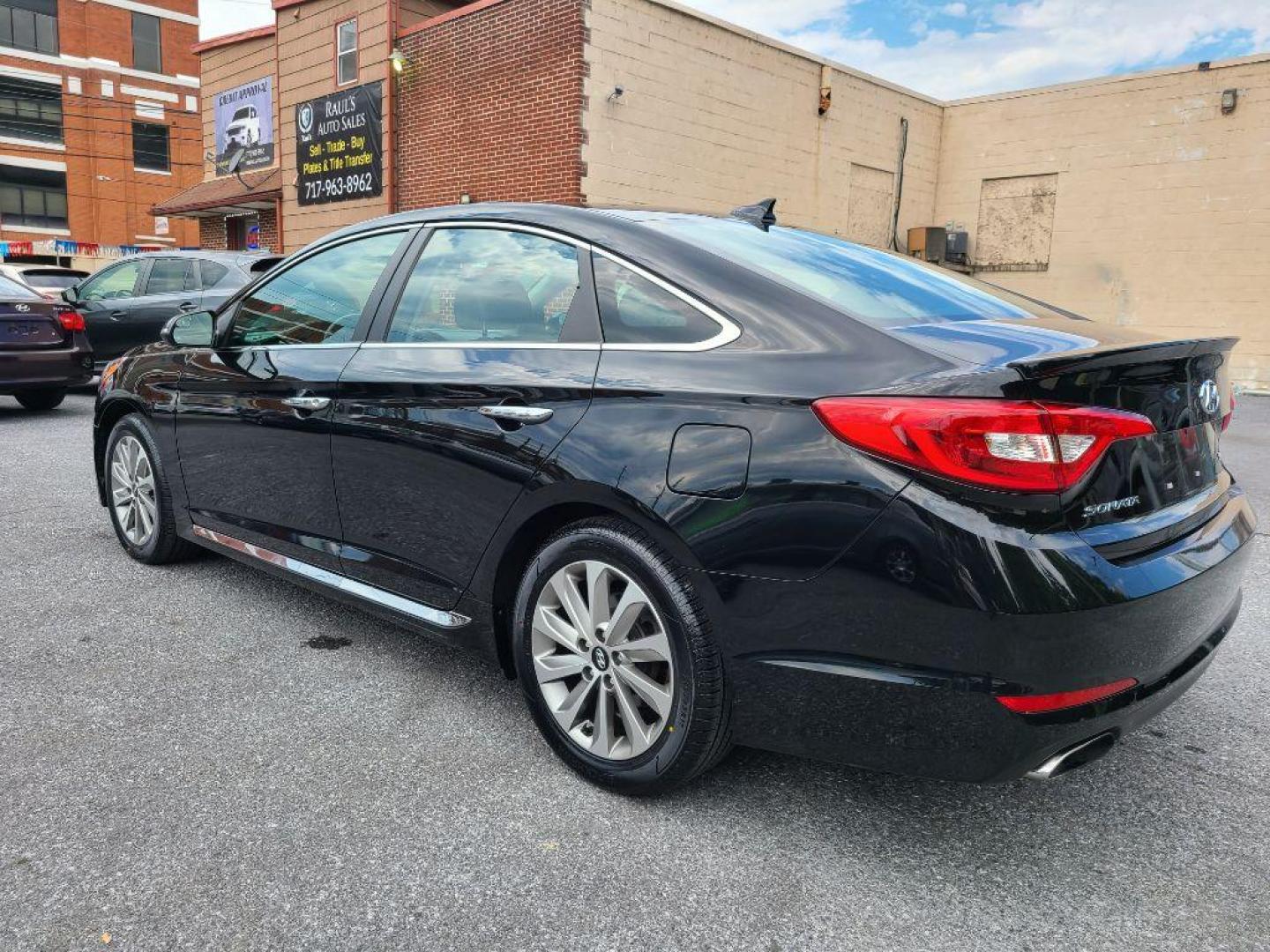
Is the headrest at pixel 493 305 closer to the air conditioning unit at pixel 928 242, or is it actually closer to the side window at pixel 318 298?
the side window at pixel 318 298

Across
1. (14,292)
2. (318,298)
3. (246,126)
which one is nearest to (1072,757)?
(318,298)

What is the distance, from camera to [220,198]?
1916 centimetres

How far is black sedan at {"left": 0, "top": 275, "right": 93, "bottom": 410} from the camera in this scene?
863cm

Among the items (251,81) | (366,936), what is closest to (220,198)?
(251,81)

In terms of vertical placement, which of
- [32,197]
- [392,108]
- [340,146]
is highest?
[32,197]

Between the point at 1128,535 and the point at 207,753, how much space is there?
2.42 m

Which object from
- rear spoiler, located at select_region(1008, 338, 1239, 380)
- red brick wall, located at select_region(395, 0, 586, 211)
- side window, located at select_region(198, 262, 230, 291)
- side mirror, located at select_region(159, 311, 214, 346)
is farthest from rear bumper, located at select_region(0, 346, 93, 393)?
rear spoiler, located at select_region(1008, 338, 1239, 380)

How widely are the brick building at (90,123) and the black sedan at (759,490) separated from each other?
42.3 m

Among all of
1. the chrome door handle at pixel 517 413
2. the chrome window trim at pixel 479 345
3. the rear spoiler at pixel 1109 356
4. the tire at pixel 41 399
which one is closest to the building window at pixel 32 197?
the tire at pixel 41 399

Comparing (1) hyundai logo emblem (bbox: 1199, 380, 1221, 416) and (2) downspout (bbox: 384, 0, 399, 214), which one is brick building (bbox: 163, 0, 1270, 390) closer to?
(2) downspout (bbox: 384, 0, 399, 214)

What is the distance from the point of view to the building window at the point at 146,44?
4209 centimetres

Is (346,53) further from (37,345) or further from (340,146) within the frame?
(37,345)

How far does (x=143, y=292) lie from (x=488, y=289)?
31.5 ft

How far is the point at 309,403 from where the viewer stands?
3.26 metres
